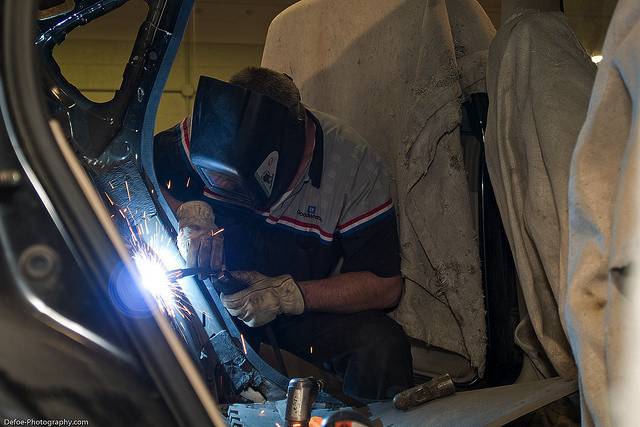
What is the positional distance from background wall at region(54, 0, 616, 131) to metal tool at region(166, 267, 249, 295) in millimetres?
4415

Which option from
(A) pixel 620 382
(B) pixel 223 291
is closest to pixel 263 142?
(B) pixel 223 291

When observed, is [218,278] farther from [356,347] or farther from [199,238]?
[356,347]

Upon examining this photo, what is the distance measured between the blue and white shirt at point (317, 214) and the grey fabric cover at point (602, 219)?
143 cm

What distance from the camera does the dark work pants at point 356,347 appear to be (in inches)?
99.3

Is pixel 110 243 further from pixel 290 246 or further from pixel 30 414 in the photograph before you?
pixel 290 246

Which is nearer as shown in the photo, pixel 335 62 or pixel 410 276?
pixel 410 276

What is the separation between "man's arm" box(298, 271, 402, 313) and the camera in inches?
106

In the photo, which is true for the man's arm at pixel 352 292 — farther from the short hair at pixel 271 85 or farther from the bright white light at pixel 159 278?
the bright white light at pixel 159 278

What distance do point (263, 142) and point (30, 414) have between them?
1.62 metres

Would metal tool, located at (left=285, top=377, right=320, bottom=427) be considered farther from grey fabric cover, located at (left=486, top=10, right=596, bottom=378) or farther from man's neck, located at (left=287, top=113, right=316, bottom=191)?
man's neck, located at (left=287, top=113, right=316, bottom=191)

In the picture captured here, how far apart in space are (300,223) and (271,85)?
0.52 meters

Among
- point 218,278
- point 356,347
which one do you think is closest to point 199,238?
point 218,278

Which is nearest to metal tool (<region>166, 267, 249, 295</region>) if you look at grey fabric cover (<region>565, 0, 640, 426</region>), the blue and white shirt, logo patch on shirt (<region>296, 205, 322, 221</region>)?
the blue and white shirt

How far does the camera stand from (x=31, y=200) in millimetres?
911
